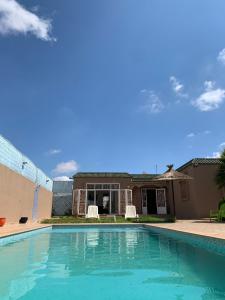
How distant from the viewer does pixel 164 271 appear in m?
4.43

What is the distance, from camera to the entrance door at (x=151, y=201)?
22.6m

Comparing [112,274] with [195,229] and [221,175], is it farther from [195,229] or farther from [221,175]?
[221,175]

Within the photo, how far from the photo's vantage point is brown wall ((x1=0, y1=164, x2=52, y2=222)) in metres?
11.5

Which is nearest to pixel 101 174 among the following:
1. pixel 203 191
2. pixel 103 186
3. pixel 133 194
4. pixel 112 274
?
→ pixel 103 186

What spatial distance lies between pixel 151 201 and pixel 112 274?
62.5 feet

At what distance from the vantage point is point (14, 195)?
13008 mm


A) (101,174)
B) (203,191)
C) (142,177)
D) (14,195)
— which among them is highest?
(142,177)

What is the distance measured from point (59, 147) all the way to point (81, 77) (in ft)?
20.7

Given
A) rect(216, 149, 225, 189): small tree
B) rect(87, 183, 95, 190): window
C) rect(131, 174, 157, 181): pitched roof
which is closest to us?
rect(216, 149, 225, 189): small tree

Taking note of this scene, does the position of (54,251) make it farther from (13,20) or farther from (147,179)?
(147,179)

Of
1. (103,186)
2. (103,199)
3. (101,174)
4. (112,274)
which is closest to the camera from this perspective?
(112,274)

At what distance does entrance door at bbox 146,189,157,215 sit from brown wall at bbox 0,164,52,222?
9.40 m

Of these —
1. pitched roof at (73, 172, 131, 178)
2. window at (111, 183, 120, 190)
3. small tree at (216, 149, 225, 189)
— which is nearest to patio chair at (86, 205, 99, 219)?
window at (111, 183, 120, 190)

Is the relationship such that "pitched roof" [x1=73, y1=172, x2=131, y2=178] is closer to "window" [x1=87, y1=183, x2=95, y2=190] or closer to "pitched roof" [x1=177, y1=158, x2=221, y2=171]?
"window" [x1=87, y1=183, x2=95, y2=190]
